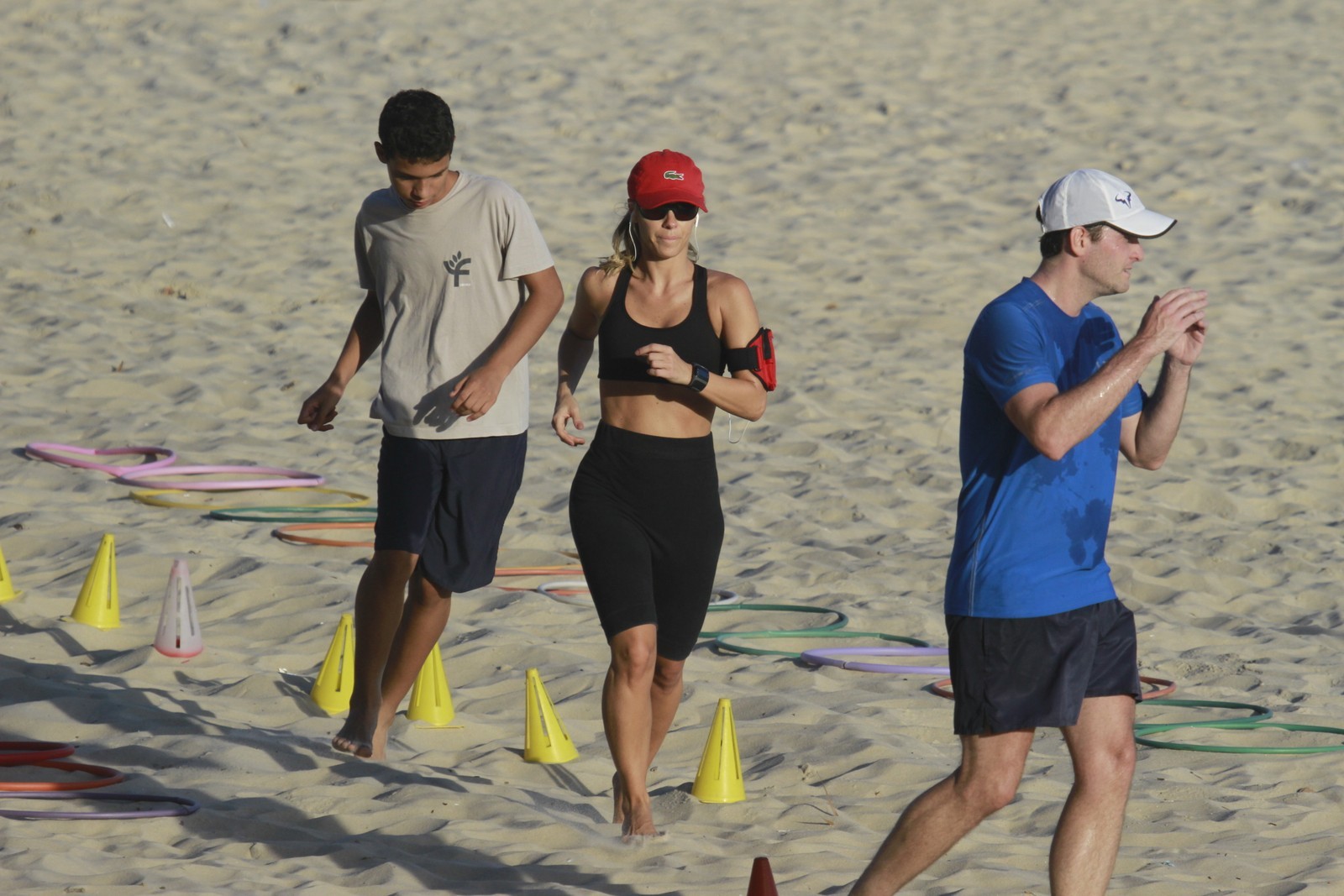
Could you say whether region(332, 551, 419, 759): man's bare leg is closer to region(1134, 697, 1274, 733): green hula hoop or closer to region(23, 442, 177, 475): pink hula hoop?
region(1134, 697, 1274, 733): green hula hoop

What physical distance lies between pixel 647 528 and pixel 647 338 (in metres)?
0.53

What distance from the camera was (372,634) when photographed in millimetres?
5004

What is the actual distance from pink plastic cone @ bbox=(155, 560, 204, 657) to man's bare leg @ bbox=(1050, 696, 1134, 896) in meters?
3.68

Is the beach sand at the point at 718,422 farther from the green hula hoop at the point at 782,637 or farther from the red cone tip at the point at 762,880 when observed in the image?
the red cone tip at the point at 762,880

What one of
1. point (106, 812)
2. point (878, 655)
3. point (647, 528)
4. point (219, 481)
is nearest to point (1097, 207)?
point (647, 528)

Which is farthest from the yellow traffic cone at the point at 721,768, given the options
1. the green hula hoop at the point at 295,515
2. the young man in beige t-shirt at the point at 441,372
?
the green hula hoop at the point at 295,515

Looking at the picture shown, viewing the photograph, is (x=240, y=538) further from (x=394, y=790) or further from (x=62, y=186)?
(x=62, y=186)

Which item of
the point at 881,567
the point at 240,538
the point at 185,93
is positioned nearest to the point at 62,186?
the point at 185,93

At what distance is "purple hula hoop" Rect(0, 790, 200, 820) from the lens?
14.5 ft

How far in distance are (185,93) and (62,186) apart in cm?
258

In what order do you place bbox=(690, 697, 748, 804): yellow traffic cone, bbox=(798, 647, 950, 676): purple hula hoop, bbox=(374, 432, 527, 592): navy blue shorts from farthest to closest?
1. bbox=(798, 647, 950, 676): purple hula hoop
2. bbox=(690, 697, 748, 804): yellow traffic cone
3. bbox=(374, 432, 527, 592): navy blue shorts

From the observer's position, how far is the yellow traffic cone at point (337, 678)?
582 cm

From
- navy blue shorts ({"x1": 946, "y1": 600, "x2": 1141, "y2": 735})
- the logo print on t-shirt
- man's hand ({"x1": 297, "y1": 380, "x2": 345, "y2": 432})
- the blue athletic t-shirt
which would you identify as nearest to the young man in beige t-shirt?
the logo print on t-shirt

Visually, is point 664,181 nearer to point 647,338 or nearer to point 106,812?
point 647,338
